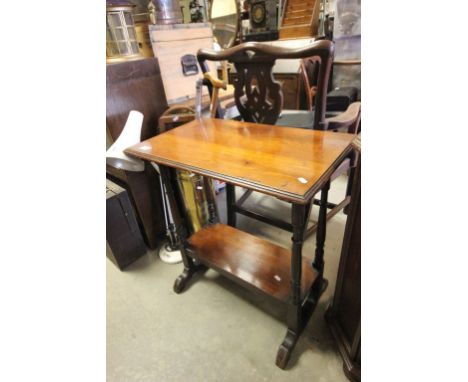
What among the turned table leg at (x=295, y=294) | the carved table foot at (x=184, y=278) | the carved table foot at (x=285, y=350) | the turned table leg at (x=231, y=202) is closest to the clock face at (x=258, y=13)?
the turned table leg at (x=231, y=202)

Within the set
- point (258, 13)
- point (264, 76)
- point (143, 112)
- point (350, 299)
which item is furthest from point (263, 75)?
point (258, 13)

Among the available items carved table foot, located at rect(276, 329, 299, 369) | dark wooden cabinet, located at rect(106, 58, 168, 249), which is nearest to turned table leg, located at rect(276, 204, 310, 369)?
carved table foot, located at rect(276, 329, 299, 369)

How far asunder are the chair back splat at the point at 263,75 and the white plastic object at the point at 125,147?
1.54 ft

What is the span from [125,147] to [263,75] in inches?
30.2

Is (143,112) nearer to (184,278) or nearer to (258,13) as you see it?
(184,278)

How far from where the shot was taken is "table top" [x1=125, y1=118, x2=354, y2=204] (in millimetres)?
703

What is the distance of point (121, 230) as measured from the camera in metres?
1.58

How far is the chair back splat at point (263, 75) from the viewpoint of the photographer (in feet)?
3.11

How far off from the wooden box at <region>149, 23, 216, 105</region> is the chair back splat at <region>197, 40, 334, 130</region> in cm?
57

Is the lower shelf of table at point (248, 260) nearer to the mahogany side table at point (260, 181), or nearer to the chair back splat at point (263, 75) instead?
the mahogany side table at point (260, 181)
